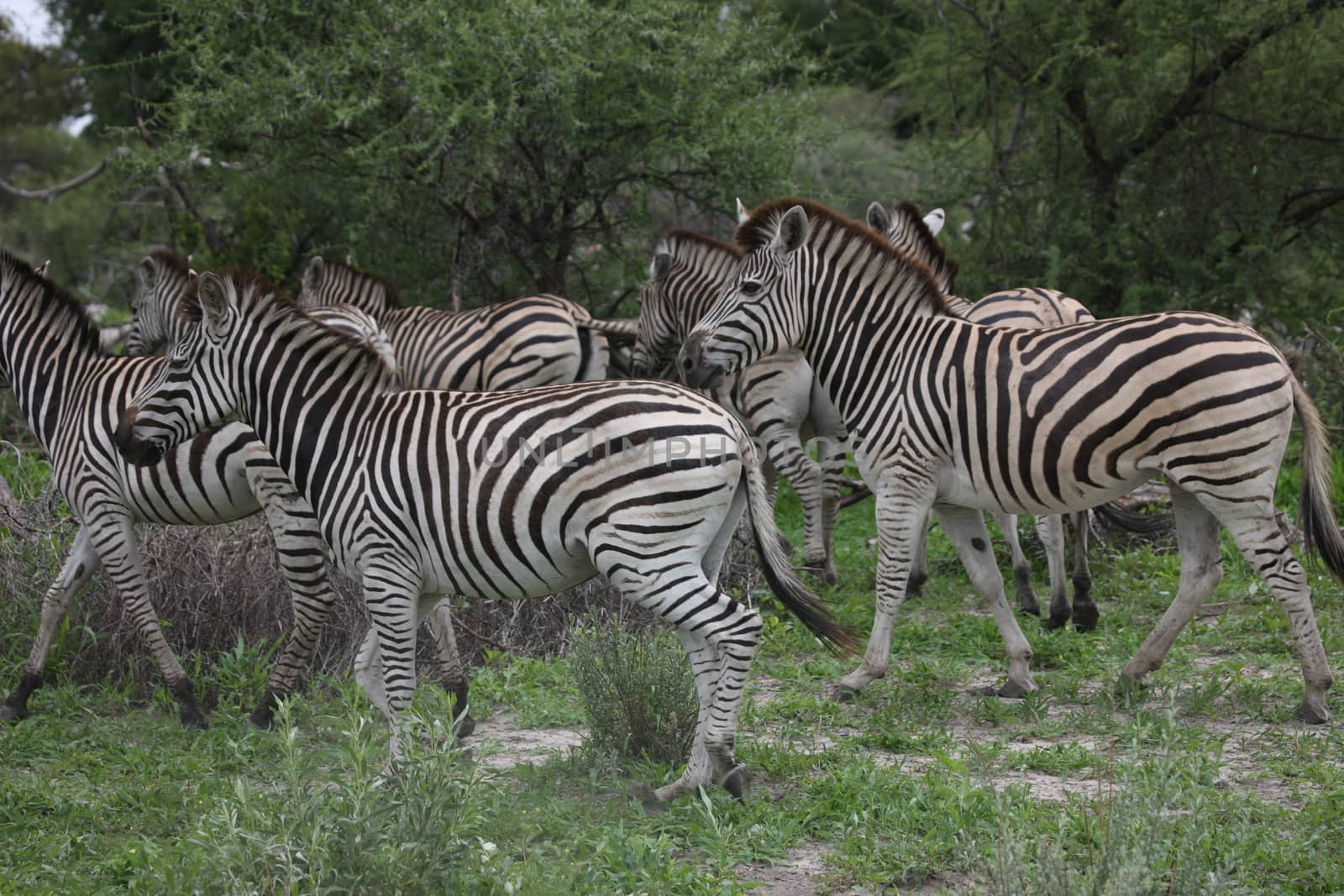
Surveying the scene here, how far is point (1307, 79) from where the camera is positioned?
38.0 feet

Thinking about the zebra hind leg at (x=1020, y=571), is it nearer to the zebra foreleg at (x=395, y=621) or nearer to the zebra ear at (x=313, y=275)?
the zebra foreleg at (x=395, y=621)

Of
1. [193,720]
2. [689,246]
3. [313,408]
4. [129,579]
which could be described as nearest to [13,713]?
[129,579]

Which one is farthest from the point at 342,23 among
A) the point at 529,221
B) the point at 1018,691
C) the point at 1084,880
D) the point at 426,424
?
the point at 1084,880

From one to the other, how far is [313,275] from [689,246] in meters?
2.84

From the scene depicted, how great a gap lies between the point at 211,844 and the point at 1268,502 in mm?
4519

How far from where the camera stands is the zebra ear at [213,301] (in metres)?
5.33

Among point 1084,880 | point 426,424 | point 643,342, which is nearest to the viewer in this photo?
point 1084,880

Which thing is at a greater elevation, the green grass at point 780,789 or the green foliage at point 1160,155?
the green foliage at point 1160,155

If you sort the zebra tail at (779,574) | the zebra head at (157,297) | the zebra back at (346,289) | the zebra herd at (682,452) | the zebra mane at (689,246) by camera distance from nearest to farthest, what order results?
the zebra herd at (682,452)
the zebra tail at (779,574)
the zebra head at (157,297)
the zebra back at (346,289)
the zebra mane at (689,246)

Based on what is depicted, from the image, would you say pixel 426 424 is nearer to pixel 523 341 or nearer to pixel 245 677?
pixel 245 677

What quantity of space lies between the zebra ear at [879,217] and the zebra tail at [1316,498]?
3.60 m

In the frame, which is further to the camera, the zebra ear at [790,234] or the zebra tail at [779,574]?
the zebra ear at [790,234]

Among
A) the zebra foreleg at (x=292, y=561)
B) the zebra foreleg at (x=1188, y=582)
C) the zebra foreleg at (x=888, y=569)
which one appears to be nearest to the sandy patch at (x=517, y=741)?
the zebra foreleg at (x=292, y=561)

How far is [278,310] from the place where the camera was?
5434 mm
